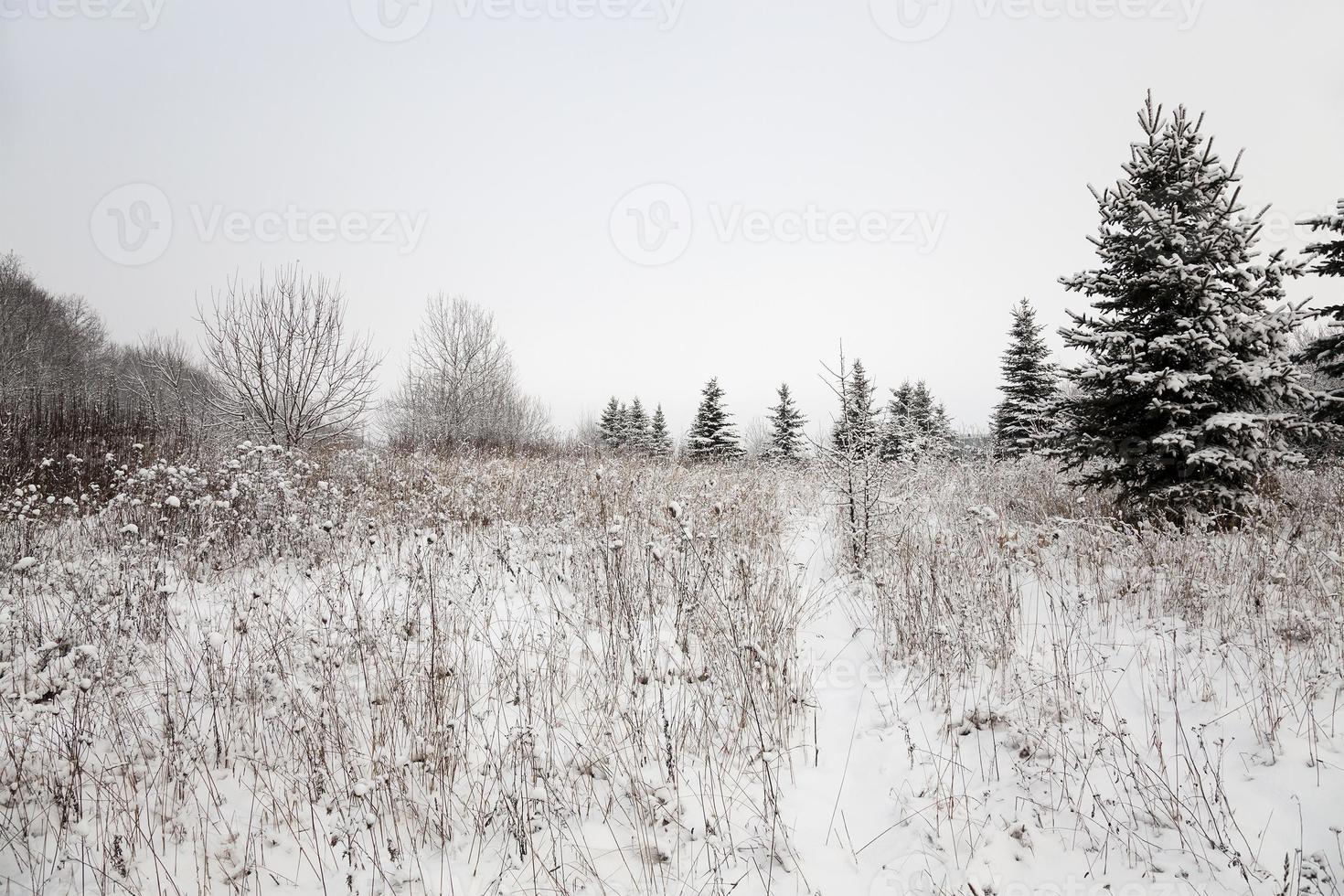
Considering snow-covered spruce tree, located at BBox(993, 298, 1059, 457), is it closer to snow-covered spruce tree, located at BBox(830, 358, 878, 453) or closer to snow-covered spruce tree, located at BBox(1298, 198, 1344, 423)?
snow-covered spruce tree, located at BBox(1298, 198, 1344, 423)

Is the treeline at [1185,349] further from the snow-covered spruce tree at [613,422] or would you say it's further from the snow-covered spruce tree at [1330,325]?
the snow-covered spruce tree at [613,422]

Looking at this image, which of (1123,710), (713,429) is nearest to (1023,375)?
(713,429)

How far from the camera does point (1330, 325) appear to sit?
7.20 metres

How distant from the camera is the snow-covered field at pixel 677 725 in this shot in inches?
86.7

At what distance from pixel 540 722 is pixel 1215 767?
3.49m

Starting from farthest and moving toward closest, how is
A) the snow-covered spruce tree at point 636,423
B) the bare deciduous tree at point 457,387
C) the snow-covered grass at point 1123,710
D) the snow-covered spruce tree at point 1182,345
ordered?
the snow-covered spruce tree at point 636,423
the bare deciduous tree at point 457,387
the snow-covered spruce tree at point 1182,345
the snow-covered grass at point 1123,710

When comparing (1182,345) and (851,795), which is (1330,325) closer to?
(1182,345)

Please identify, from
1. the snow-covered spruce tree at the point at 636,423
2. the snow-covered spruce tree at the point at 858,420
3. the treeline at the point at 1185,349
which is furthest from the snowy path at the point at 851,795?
the snow-covered spruce tree at the point at 636,423

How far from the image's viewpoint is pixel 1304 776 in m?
2.37


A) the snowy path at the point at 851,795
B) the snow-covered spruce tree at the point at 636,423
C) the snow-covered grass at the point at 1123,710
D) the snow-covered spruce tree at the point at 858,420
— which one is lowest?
the snowy path at the point at 851,795

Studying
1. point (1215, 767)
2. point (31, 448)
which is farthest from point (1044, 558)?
point (31, 448)

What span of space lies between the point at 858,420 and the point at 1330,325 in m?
7.12

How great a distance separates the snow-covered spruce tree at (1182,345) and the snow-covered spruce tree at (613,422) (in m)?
30.3

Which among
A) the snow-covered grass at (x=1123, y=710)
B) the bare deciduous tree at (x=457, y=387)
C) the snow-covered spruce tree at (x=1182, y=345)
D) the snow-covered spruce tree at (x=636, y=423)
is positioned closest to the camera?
the snow-covered grass at (x=1123, y=710)
